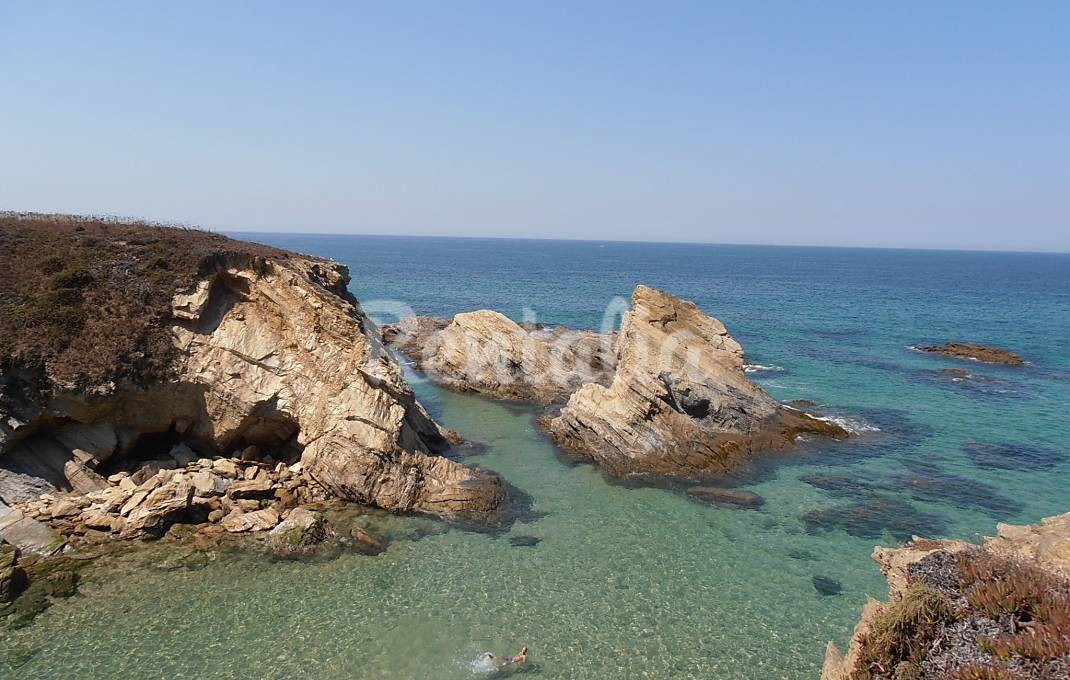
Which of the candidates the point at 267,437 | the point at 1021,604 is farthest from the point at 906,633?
the point at 267,437

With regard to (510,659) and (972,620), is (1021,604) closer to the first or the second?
(972,620)

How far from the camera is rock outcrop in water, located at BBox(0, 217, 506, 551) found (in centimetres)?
2198

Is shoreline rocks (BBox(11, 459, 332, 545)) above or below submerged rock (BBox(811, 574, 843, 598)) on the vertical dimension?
above

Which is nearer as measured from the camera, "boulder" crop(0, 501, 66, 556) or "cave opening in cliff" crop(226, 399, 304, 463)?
"boulder" crop(0, 501, 66, 556)

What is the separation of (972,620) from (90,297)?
1128 inches

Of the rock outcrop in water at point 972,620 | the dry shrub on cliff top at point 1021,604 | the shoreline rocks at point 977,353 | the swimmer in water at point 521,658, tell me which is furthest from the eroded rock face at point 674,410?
the shoreline rocks at point 977,353

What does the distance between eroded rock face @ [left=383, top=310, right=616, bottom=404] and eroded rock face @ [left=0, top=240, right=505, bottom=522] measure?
48.1 feet

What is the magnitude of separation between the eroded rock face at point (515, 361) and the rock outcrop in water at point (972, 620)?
2819cm

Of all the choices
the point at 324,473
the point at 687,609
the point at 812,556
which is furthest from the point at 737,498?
the point at 324,473

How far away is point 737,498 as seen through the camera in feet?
83.9

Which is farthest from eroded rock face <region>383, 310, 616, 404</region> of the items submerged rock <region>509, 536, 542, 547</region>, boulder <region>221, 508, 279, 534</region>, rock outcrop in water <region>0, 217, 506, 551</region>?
boulder <region>221, 508, 279, 534</region>

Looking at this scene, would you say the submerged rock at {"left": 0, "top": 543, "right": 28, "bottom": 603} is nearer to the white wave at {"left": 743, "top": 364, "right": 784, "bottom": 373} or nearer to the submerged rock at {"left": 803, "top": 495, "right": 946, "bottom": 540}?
the submerged rock at {"left": 803, "top": 495, "right": 946, "bottom": 540}

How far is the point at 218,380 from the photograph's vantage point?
941 inches

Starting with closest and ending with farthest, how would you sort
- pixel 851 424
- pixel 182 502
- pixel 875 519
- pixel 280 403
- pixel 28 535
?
pixel 28 535
pixel 182 502
pixel 875 519
pixel 280 403
pixel 851 424
